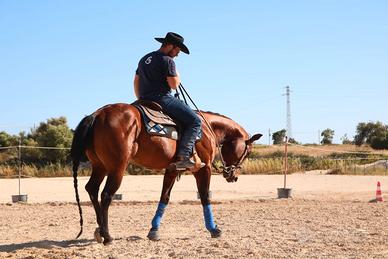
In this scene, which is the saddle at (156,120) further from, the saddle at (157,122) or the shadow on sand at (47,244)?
the shadow on sand at (47,244)

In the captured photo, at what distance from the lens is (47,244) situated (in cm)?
768

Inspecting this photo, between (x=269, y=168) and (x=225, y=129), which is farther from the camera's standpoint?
(x=269, y=168)

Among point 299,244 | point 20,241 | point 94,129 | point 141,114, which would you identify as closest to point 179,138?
point 141,114

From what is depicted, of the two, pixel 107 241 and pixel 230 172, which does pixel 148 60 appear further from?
pixel 107 241

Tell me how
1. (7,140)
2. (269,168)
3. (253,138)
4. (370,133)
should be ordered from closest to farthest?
(253,138) < (269,168) < (7,140) < (370,133)

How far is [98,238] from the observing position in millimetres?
7438

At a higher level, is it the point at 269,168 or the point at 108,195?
the point at 269,168

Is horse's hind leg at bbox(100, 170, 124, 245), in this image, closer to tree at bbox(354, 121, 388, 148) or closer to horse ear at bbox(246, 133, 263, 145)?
horse ear at bbox(246, 133, 263, 145)

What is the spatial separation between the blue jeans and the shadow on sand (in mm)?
1759

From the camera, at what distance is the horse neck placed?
29.9 feet

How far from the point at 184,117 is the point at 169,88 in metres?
0.49

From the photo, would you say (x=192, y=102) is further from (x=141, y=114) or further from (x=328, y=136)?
(x=328, y=136)

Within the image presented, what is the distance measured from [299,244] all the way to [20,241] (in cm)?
383

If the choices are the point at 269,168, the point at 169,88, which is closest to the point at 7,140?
the point at 269,168
